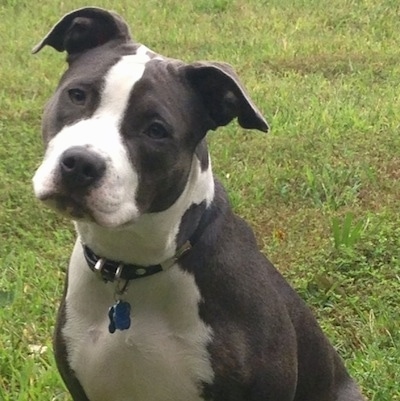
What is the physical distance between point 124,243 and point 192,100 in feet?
1.39

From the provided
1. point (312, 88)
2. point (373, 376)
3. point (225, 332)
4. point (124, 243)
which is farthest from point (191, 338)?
point (312, 88)

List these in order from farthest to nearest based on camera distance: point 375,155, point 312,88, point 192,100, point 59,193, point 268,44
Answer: point 268,44 → point 312,88 → point 375,155 → point 192,100 → point 59,193

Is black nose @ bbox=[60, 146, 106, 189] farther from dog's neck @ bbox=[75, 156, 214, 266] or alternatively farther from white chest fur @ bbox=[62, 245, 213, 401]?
white chest fur @ bbox=[62, 245, 213, 401]

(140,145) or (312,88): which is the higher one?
(140,145)

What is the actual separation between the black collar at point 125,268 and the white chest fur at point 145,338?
2cm

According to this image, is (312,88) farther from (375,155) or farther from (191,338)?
(191,338)

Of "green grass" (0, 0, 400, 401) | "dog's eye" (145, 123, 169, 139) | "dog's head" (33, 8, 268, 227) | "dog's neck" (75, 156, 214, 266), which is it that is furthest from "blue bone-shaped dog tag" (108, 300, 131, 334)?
"green grass" (0, 0, 400, 401)

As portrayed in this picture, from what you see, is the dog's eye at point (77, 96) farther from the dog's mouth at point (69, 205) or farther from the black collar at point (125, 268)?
the black collar at point (125, 268)

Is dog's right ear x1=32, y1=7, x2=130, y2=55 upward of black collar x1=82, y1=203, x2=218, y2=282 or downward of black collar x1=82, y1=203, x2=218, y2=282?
upward

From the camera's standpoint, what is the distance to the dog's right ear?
2922mm

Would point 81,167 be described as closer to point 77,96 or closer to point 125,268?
point 77,96

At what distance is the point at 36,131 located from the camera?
228 inches

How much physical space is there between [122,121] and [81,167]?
20cm

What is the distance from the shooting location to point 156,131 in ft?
8.68
